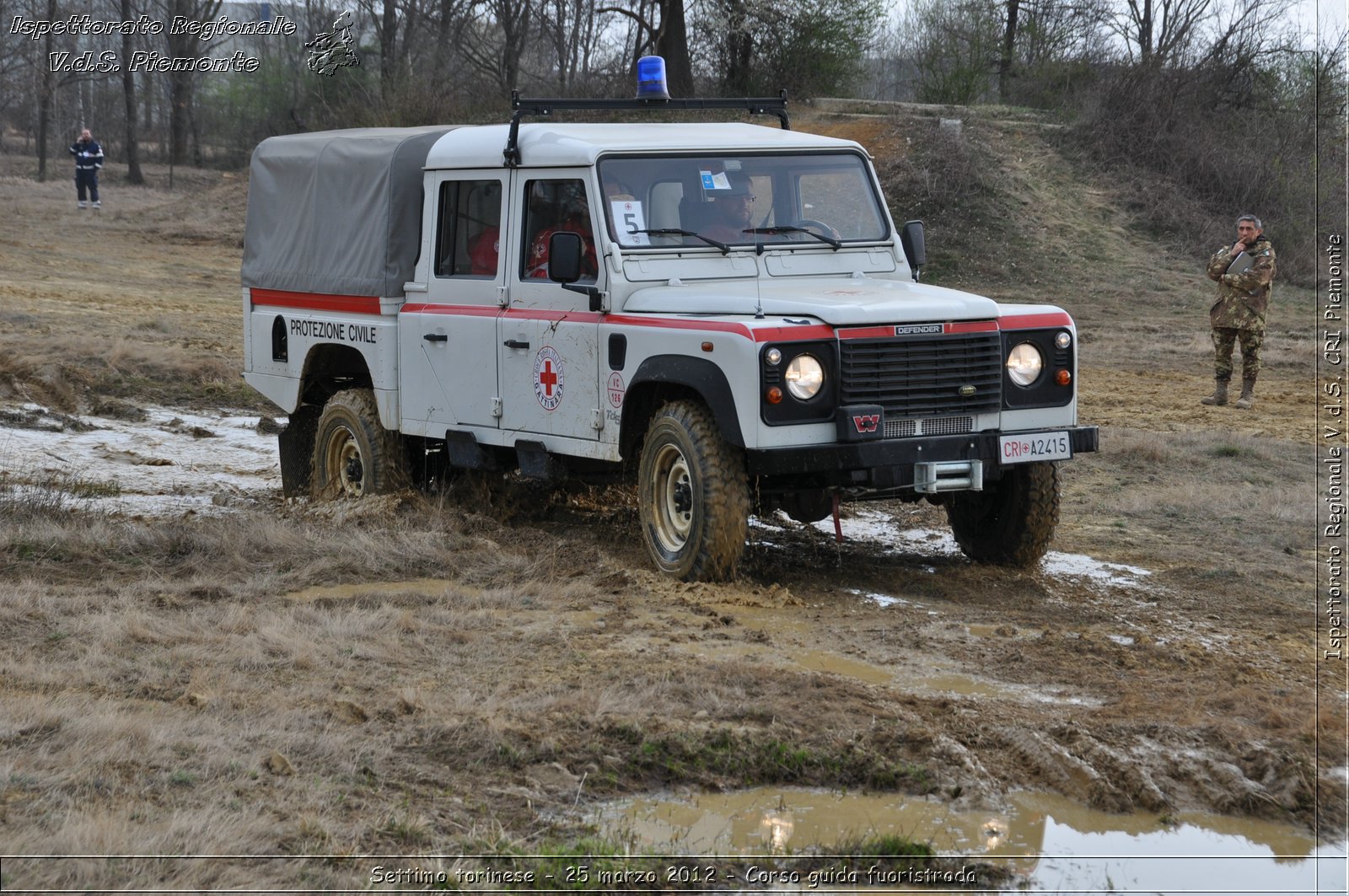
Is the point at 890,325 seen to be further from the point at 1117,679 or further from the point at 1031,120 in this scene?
the point at 1031,120

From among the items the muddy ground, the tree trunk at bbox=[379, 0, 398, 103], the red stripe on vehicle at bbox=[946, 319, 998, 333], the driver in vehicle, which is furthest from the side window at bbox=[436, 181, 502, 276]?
the tree trunk at bbox=[379, 0, 398, 103]

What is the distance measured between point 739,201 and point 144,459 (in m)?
5.67

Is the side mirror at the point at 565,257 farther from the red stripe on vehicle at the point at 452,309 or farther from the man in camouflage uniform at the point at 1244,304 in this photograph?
the man in camouflage uniform at the point at 1244,304

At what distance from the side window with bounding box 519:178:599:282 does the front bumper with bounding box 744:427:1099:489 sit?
155cm

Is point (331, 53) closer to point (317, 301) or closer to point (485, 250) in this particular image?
point (317, 301)

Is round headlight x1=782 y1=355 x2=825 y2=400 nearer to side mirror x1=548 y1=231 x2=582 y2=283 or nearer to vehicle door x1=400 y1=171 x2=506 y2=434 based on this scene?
side mirror x1=548 y1=231 x2=582 y2=283

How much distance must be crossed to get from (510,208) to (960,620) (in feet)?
10.9

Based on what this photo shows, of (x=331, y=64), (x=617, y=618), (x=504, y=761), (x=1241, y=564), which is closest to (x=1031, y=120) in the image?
(x=331, y=64)

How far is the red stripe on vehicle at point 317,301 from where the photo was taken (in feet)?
30.2

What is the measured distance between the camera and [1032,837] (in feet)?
14.8

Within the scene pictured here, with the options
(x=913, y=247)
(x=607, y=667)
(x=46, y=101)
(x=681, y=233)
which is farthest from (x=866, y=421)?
(x=46, y=101)

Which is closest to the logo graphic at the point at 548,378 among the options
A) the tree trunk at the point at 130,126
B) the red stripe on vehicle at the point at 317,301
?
the red stripe on vehicle at the point at 317,301

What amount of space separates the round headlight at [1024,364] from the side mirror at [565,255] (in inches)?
84.2

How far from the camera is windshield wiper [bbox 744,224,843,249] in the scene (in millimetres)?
7973
